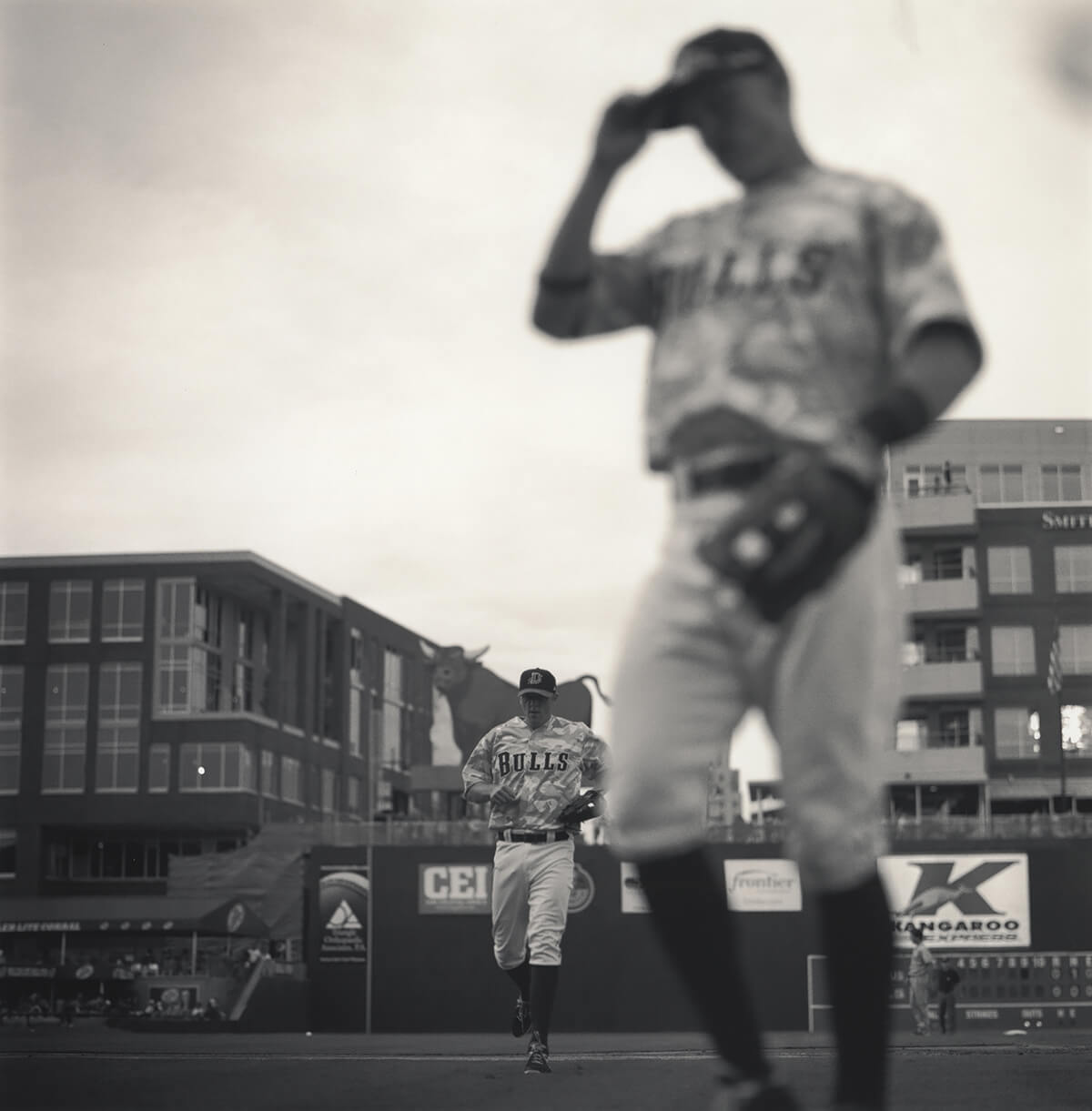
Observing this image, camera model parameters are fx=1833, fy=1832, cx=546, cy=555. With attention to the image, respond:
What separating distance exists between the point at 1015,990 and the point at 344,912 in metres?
11.3

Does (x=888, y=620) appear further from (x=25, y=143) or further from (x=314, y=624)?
(x=314, y=624)

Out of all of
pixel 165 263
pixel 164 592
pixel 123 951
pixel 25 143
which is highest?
pixel 164 592

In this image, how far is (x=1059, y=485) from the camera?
72.4 metres

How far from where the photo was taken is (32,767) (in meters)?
78.8

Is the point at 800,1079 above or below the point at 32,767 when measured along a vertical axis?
below

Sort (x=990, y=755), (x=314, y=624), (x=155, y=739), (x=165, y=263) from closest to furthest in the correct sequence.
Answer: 1. (x=165, y=263)
2. (x=990, y=755)
3. (x=155, y=739)
4. (x=314, y=624)

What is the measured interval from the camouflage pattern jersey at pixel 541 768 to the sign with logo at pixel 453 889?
71.8ft

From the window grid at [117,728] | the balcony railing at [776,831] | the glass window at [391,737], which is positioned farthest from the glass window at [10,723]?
the balcony railing at [776,831]

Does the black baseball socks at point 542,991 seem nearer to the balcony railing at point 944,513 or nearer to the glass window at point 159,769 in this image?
the balcony railing at point 944,513

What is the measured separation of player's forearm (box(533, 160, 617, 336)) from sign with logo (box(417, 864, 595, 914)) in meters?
28.2

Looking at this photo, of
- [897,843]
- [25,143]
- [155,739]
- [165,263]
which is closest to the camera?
[25,143]

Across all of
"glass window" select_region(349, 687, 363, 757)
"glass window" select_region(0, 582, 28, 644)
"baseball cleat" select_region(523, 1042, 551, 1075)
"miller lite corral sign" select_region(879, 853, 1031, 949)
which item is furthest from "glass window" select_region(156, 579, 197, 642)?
"baseball cleat" select_region(523, 1042, 551, 1075)

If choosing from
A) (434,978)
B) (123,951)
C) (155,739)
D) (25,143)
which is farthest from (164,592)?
(25,143)

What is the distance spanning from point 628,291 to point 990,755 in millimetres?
60449
